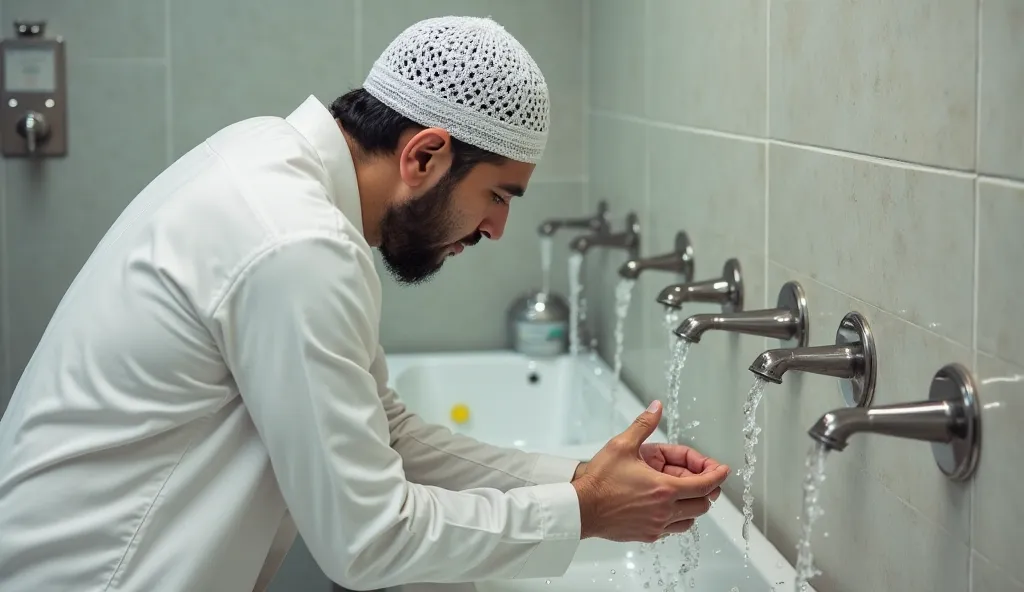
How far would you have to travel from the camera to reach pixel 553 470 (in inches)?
59.0

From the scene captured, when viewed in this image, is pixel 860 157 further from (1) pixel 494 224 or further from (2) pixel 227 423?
(2) pixel 227 423

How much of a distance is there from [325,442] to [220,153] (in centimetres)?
36

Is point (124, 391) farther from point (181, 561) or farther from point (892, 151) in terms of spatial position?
point (892, 151)

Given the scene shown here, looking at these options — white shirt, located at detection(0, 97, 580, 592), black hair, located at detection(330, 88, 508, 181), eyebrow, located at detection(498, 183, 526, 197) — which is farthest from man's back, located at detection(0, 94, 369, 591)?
eyebrow, located at detection(498, 183, 526, 197)

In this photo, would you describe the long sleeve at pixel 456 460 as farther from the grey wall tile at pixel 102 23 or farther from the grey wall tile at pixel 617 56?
the grey wall tile at pixel 102 23

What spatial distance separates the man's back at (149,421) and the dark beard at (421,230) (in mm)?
164

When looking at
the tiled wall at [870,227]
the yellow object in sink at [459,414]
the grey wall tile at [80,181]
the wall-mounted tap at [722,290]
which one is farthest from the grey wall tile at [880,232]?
the grey wall tile at [80,181]

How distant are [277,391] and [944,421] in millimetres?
630

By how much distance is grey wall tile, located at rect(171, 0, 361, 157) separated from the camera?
266cm

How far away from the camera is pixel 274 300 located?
1.14m

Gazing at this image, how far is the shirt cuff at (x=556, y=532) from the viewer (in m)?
1.28

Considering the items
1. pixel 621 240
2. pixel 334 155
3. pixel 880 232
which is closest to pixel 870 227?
pixel 880 232

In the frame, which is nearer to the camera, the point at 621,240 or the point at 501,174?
the point at 501,174

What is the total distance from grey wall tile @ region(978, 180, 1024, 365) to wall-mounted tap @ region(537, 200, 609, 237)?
1.58m
